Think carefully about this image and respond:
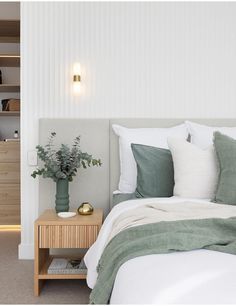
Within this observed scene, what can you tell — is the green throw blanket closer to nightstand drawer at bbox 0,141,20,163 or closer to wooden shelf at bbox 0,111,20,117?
nightstand drawer at bbox 0,141,20,163

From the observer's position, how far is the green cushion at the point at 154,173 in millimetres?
2531

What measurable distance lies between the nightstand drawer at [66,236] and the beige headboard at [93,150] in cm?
57

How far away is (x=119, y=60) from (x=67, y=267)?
1.67 metres

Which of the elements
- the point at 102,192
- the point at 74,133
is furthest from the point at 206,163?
the point at 74,133

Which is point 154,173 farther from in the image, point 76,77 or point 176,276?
point 176,276

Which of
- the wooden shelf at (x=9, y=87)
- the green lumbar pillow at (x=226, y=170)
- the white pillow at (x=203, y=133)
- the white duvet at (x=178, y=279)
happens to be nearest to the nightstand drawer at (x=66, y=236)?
the green lumbar pillow at (x=226, y=170)

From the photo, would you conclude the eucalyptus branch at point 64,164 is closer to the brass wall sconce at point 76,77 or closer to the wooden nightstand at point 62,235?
the wooden nightstand at point 62,235

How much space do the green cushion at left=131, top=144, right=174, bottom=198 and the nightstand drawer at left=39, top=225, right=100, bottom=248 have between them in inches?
17.0

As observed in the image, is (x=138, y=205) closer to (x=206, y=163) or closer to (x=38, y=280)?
(x=206, y=163)

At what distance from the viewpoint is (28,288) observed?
246 cm

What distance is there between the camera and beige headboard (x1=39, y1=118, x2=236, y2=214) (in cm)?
296

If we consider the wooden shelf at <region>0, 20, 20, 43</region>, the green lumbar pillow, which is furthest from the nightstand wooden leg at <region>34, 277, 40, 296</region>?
the wooden shelf at <region>0, 20, 20, 43</region>

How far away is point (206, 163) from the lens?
92.4 inches

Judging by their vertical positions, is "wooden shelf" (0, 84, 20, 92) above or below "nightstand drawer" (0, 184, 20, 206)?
above
